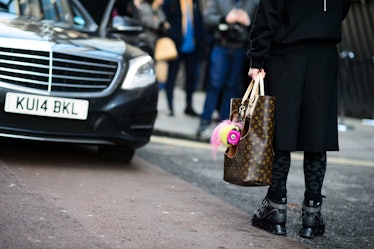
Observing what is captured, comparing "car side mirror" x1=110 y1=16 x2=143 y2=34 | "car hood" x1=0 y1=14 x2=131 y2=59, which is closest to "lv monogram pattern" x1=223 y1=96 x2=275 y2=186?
"car hood" x1=0 y1=14 x2=131 y2=59

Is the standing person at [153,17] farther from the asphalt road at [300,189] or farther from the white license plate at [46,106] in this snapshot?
the white license plate at [46,106]

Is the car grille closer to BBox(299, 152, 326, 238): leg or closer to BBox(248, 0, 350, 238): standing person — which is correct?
BBox(248, 0, 350, 238): standing person

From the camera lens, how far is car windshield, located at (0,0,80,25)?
8.40 metres

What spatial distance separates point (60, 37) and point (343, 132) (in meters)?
6.43

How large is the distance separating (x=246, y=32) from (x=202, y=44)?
2.58 m

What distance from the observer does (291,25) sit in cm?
564

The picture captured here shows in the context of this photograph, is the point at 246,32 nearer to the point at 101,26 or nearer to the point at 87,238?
the point at 101,26

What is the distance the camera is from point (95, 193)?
21.7 ft

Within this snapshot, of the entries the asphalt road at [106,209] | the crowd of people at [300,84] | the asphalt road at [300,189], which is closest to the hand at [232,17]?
the asphalt road at [300,189]

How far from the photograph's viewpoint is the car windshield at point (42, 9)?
27.6 feet

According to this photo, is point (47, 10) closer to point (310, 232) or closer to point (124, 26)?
point (124, 26)

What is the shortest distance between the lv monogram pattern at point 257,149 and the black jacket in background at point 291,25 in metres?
0.31

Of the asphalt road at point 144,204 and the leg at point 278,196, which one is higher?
the leg at point 278,196

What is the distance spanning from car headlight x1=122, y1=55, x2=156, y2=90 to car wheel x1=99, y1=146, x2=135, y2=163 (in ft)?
2.19
